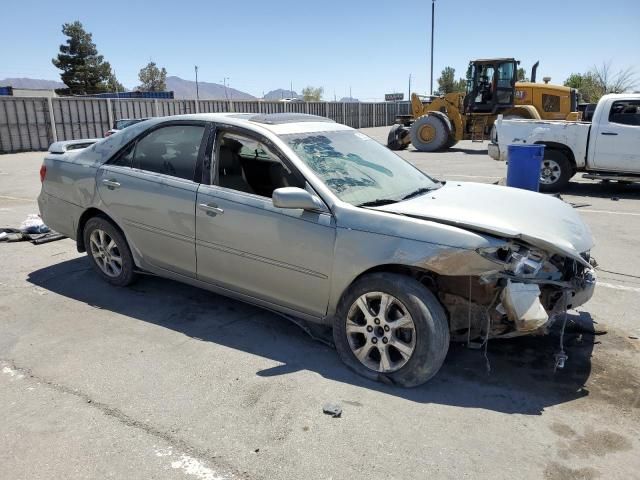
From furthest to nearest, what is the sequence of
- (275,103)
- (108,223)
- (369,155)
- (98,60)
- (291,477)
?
(98,60)
(275,103)
(108,223)
(369,155)
(291,477)

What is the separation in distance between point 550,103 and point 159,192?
16.9m

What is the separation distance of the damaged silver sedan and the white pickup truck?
701 centimetres

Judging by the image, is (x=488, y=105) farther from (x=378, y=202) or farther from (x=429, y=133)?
(x=378, y=202)

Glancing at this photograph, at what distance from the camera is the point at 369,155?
4.26 metres

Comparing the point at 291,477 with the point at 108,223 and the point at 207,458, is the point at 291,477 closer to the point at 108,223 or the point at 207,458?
the point at 207,458

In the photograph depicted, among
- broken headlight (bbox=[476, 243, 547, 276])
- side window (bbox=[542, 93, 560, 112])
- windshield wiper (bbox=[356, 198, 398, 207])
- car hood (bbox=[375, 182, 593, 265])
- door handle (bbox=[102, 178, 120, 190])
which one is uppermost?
side window (bbox=[542, 93, 560, 112])

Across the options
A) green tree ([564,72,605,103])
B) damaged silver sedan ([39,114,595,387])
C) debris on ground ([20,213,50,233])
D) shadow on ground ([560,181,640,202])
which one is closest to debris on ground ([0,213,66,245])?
debris on ground ([20,213,50,233])

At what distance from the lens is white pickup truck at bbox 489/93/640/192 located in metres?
9.92

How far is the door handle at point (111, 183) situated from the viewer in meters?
4.61

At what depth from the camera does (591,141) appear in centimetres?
Result: 1019

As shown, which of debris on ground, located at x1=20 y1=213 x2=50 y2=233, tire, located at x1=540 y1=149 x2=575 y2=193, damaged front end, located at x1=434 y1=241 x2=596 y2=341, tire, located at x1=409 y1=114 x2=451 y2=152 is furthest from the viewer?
tire, located at x1=409 y1=114 x2=451 y2=152

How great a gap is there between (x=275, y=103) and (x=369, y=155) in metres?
31.6

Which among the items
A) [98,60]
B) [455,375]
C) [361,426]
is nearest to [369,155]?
[455,375]

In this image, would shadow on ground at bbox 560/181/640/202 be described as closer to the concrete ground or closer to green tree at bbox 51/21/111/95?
the concrete ground
